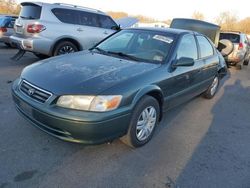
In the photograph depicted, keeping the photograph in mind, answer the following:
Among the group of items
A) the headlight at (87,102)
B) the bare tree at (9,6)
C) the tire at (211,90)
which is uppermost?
the headlight at (87,102)

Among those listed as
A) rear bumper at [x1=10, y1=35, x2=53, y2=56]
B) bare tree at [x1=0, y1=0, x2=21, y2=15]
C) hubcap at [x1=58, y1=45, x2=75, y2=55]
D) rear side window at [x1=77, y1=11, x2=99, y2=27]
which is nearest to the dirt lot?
rear bumper at [x1=10, y1=35, x2=53, y2=56]

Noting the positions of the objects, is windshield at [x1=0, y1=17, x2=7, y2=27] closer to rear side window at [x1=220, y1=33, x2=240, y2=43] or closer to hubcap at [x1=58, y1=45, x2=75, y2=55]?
hubcap at [x1=58, y1=45, x2=75, y2=55]

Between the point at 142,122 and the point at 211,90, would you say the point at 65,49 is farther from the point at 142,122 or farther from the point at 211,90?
the point at 142,122

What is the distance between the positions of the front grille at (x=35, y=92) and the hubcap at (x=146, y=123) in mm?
1186

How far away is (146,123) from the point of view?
330cm

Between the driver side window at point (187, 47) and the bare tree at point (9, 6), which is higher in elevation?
the driver side window at point (187, 47)

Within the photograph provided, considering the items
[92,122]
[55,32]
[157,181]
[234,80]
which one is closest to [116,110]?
[92,122]

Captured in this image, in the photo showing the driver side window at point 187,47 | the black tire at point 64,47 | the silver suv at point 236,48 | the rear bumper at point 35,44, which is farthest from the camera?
the silver suv at point 236,48

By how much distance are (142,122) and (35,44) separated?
4852 mm

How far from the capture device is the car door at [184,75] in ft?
12.2

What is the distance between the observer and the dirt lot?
259 cm

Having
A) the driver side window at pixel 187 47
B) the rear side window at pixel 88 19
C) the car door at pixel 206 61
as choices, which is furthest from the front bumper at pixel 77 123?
the rear side window at pixel 88 19

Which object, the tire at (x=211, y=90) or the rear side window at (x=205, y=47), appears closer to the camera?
the rear side window at (x=205, y=47)

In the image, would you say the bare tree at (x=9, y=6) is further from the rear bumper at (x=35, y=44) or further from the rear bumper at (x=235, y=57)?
the rear bumper at (x=235, y=57)
